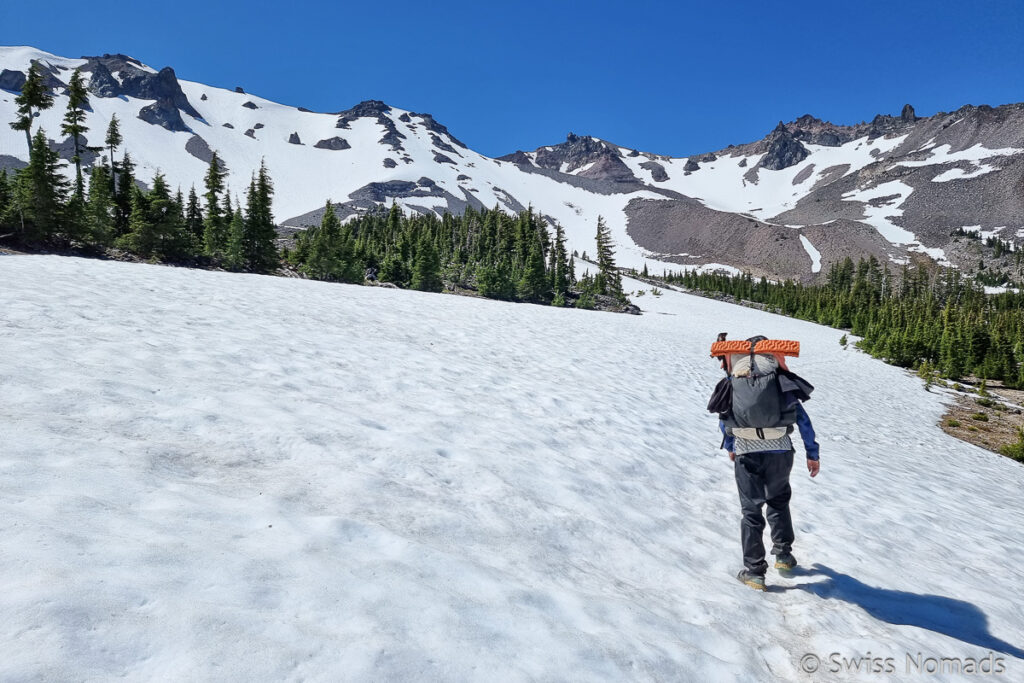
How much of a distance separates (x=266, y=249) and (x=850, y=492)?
47.2 metres

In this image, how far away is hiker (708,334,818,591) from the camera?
4660mm

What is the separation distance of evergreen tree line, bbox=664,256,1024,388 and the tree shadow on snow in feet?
108

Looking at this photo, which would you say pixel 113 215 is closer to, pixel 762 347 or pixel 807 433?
pixel 762 347

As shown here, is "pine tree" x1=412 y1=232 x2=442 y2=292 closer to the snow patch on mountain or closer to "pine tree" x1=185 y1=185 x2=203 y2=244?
"pine tree" x1=185 y1=185 x2=203 y2=244

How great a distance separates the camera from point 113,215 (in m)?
37.4

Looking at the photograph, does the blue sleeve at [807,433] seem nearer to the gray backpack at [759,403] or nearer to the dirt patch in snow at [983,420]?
the gray backpack at [759,403]

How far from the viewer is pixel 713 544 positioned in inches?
213

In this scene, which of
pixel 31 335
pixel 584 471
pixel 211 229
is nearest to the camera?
pixel 584 471

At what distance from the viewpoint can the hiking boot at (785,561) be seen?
4941 mm

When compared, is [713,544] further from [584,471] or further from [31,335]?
[31,335]

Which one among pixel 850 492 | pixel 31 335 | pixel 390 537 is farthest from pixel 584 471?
pixel 31 335

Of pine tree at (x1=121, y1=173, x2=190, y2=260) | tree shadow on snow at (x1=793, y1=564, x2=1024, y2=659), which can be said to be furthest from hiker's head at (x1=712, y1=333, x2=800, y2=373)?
pine tree at (x1=121, y1=173, x2=190, y2=260)

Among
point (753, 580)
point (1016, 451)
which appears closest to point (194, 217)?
point (753, 580)

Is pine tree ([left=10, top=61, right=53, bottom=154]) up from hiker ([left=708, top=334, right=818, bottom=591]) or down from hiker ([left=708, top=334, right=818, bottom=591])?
up
